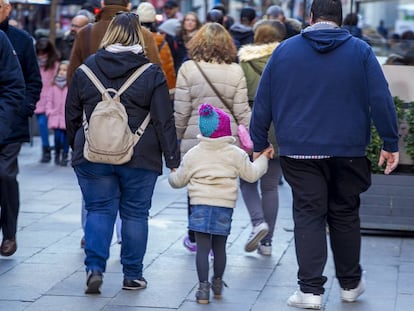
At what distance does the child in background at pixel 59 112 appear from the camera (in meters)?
14.3

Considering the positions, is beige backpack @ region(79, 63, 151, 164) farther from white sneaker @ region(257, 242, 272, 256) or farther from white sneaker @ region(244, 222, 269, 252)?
white sneaker @ region(257, 242, 272, 256)

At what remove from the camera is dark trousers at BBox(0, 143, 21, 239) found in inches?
320

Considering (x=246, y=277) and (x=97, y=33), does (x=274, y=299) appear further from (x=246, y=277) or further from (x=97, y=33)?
(x=97, y=33)

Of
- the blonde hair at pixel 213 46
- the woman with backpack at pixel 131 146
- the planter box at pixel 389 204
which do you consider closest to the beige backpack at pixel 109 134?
the woman with backpack at pixel 131 146

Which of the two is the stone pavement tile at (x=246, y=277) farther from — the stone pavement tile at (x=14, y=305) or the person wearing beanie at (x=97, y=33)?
the person wearing beanie at (x=97, y=33)

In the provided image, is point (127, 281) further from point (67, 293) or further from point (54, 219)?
point (54, 219)

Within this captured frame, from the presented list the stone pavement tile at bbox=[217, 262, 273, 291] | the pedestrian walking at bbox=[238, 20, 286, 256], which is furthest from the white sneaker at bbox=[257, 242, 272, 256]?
the stone pavement tile at bbox=[217, 262, 273, 291]

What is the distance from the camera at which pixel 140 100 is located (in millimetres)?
7047

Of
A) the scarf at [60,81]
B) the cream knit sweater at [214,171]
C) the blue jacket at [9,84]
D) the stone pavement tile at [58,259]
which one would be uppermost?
the blue jacket at [9,84]

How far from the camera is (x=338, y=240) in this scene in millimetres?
6887

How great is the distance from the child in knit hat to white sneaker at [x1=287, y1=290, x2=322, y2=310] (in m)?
0.55

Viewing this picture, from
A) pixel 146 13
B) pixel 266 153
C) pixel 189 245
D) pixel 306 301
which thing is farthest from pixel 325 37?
pixel 146 13

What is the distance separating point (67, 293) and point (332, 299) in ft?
5.42

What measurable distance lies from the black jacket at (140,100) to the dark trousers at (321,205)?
76 cm
